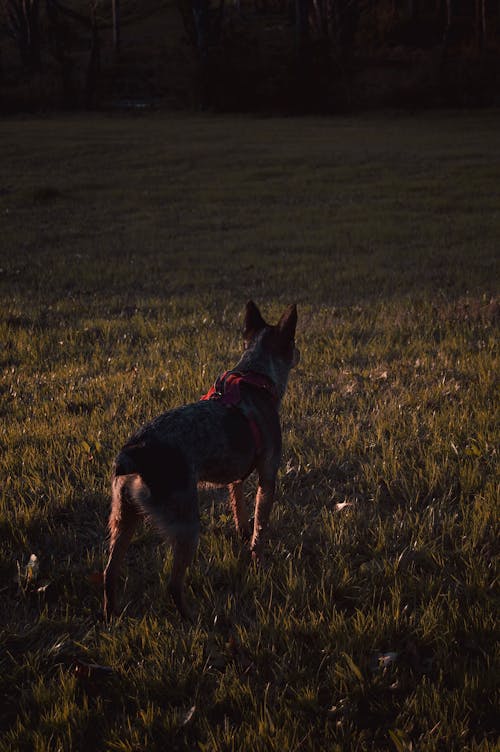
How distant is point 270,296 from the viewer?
11156mm

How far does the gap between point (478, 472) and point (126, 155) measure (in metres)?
31.2

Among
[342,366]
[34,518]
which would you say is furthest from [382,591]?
[342,366]

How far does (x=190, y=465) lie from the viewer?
331 cm

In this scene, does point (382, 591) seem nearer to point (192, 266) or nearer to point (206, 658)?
point (206, 658)

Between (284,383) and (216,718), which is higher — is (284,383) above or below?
above

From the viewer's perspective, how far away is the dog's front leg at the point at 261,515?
3904 mm

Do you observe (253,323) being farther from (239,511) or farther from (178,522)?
(178,522)

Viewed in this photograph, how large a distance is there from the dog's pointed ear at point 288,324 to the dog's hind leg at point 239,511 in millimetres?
1270

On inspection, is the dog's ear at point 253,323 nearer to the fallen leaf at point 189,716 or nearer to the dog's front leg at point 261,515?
the dog's front leg at point 261,515

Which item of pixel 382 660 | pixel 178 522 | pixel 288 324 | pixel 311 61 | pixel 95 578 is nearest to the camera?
pixel 382 660

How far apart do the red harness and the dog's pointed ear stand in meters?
0.49

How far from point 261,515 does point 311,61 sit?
60.9 metres

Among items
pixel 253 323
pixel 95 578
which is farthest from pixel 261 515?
pixel 253 323

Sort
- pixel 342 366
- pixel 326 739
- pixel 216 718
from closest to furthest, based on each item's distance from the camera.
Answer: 1. pixel 326 739
2. pixel 216 718
3. pixel 342 366
